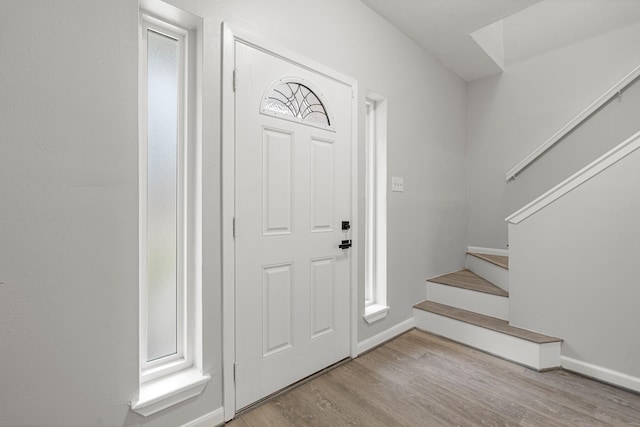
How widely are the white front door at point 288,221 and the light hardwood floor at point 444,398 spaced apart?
0.17 meters

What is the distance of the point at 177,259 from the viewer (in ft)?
5.12

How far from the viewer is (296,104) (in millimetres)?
1926

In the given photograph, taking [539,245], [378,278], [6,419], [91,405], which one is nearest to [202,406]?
[91,405]

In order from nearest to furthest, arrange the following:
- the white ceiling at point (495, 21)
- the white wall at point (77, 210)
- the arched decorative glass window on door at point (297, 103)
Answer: the white wall at point (77, 210) < the arched decorative glass window on door at point (297, 103) < the white ceiling at point (495, 21)

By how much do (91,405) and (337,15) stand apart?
2.59 meters

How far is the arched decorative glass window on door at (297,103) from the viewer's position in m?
1.79

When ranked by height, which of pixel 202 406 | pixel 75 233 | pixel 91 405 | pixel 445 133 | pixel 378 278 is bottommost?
pixel 202 406

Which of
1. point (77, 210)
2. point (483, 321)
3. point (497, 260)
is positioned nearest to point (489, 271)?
point (497, 260)

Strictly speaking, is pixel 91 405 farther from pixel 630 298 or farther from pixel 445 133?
pixel 445 133

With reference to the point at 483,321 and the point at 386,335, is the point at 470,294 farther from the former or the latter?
the point at 386,335

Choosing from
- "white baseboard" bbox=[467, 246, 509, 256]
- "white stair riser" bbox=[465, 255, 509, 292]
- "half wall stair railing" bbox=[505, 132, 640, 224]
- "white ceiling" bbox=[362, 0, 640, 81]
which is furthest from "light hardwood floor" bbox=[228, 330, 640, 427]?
"white ceiling" bbox=[362, 0, 640, 81]

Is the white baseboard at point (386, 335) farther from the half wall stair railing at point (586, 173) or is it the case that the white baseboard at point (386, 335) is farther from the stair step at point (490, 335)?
the half wall stair railing at point (586, 173)

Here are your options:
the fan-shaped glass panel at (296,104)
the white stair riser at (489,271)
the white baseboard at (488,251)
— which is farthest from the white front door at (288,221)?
the white baseboard at (488,251)

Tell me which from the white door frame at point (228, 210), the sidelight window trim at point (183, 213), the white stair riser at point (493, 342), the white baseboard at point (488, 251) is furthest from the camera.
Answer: the white baseboard at point (488, 251)
